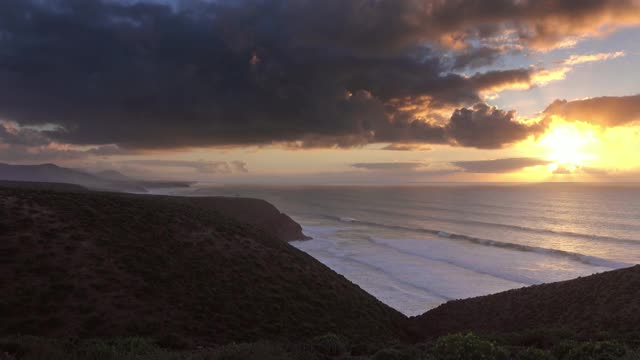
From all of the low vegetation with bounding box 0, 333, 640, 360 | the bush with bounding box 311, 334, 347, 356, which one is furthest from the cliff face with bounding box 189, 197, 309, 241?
the low vegetation with bounding box 0, 333, 640, 360

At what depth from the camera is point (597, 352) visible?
12.3m

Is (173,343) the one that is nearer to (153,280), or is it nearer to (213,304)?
(213,304)

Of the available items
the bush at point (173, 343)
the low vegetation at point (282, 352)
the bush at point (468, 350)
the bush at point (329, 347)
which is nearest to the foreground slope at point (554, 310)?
the low vegetation at point (282, 352)

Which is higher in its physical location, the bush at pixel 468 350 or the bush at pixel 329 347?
the bush at pixel 468 350

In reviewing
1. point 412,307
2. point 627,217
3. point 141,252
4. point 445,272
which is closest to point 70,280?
point 141,252

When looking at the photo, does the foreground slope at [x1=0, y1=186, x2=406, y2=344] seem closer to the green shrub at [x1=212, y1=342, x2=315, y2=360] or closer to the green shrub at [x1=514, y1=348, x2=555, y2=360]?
the green shrub at [x1=212, y1=342, x2=315, y2=360]

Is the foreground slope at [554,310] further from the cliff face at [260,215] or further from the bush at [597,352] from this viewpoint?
the cliff face at [260,215]

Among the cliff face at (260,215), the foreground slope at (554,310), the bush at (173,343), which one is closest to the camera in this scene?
the bush at (173,343)

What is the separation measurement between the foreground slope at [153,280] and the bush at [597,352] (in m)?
12.7

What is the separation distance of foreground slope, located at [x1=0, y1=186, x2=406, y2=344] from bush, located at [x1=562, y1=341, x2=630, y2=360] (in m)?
12.7

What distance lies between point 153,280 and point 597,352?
20347 mm

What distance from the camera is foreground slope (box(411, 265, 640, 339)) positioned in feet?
69.4

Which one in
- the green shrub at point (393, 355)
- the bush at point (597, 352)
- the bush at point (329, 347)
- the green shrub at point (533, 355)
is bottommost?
the bush at point (329, 347)

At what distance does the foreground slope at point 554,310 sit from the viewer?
2116 cm
